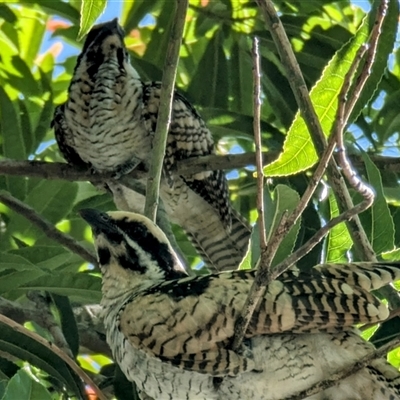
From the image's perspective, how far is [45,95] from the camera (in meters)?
4.62

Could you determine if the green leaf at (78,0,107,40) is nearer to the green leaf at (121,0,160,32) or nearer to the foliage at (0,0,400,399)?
the foliage at (0,0,400,399)

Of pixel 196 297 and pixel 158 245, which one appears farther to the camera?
pixel 158 245

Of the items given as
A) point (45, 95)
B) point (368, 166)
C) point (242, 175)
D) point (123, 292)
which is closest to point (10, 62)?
point (45, 95)

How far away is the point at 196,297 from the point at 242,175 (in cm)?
202

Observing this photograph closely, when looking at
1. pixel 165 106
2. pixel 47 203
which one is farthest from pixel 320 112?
pixel 47 203

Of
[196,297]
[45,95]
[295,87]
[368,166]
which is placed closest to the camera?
[295,87]

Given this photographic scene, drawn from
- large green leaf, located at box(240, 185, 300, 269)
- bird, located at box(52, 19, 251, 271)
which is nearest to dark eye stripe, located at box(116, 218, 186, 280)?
large green leaf, located at box(240, 185, 300, 269)

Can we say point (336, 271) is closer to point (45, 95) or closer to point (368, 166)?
point (368, 166)

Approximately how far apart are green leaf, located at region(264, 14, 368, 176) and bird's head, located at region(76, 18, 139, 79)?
85.5 inches

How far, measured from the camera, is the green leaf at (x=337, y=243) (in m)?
3.19

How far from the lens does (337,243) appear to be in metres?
3.21

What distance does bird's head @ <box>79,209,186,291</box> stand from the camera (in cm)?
321

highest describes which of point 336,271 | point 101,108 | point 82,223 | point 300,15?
point 300,15

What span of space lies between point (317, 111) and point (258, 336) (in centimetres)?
65
